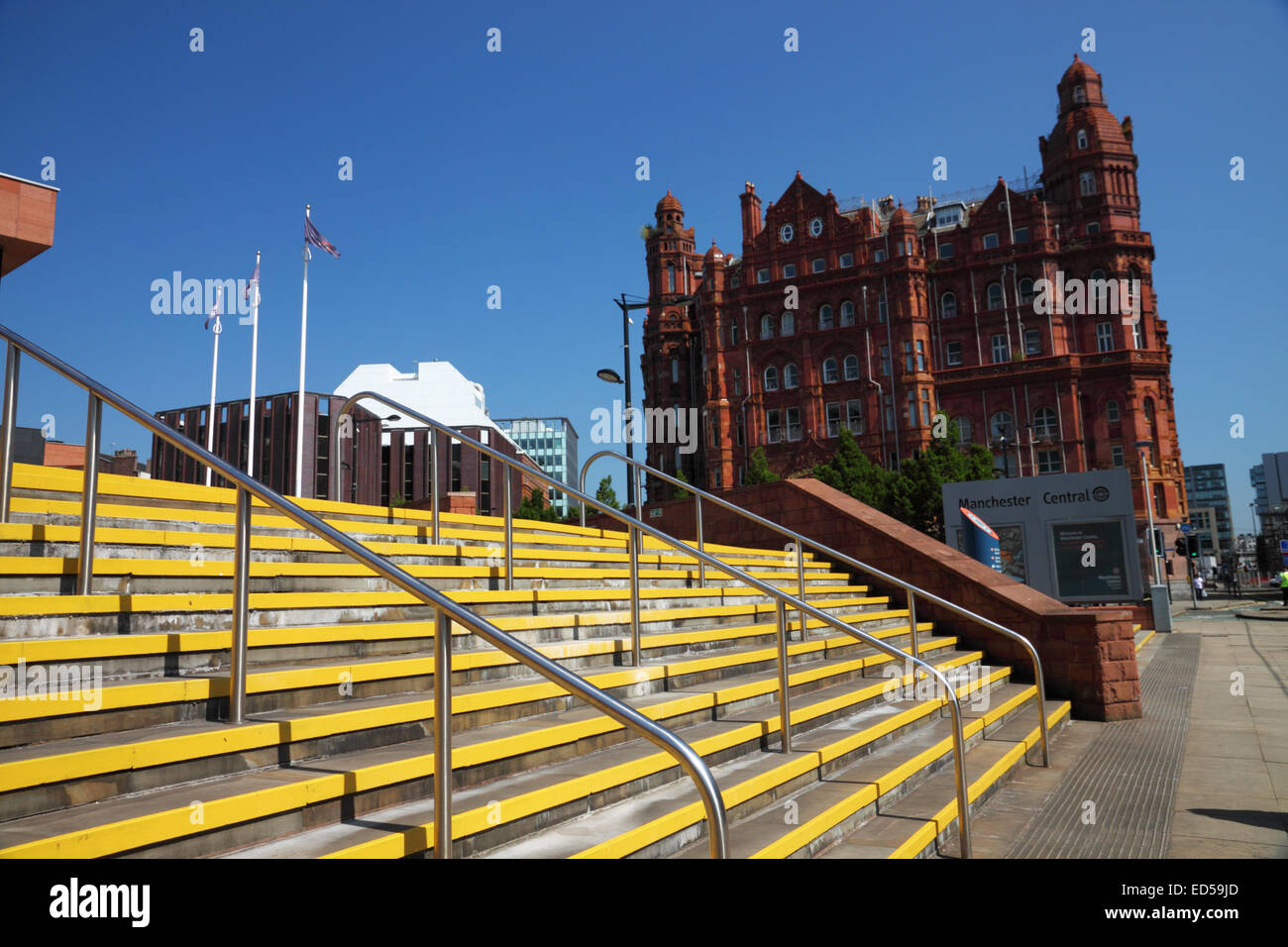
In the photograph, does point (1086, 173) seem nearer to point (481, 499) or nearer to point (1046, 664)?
point (481, 499)

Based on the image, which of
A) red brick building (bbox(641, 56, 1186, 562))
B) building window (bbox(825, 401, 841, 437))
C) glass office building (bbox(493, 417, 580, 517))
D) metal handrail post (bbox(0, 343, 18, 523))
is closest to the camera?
metal handrail post (bbox(0, 343, 18, 523))

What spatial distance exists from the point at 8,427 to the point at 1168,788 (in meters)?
8.31

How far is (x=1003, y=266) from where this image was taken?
186ft

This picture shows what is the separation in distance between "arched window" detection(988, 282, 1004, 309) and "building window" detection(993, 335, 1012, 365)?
2169 millimetres

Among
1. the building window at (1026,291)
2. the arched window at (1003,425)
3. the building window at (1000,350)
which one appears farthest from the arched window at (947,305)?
the arched window at (1003,425)

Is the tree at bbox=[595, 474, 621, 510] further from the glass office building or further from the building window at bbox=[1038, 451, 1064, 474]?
the glass office building

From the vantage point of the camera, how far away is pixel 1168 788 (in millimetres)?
6465

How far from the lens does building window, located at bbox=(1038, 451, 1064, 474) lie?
54.3 metres

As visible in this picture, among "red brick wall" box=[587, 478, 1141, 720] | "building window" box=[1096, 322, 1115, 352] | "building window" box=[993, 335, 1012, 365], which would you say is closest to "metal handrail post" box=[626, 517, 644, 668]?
"red brick wall" box=[587, 478, 1141, 720]

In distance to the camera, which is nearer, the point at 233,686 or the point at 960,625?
the point at 233,686

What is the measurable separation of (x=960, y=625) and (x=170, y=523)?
29.0 feet

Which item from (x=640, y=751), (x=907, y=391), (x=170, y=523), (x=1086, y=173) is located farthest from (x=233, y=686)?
(x=1086, y=173)

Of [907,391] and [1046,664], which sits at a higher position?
[907,391]

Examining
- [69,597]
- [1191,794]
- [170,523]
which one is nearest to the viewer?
[69,597]
